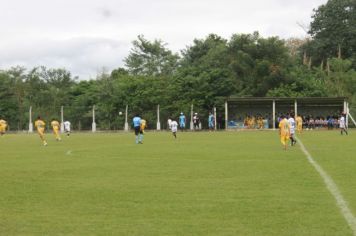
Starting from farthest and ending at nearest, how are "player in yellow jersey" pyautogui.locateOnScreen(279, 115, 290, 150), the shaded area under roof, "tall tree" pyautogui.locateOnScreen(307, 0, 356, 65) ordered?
A: "tall tree" pyautogui.locateOnScreen(307, 0, 356, 65), the shaded area under roof, "player in yellow jersey" pyautogui.locateOnScreen(279, 115, 290, 150)

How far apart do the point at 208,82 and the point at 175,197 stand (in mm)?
50197

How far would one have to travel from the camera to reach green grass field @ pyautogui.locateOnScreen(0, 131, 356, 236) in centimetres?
877

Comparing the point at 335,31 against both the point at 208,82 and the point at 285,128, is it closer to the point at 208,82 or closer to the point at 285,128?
the point at 208,82

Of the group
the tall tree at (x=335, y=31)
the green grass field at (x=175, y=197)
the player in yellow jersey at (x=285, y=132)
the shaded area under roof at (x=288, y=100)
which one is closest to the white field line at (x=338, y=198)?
the green grass field at (x=175, y=197)

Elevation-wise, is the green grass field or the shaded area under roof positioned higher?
the shaded area under roof

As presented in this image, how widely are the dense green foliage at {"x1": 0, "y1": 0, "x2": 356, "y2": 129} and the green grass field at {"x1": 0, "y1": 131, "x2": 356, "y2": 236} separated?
4156 cm

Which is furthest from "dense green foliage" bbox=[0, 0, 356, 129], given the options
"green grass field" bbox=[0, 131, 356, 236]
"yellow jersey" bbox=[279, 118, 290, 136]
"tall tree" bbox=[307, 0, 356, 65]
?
"green grass field" bbox=[0, 131, 356, 236]

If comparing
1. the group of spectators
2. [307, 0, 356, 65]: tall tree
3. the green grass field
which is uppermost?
[307, 0, 356, 65]: tall tree

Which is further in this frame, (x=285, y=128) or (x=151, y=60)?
(x=151, y=60)

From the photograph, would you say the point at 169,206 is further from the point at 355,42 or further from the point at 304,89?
the point at 355,42

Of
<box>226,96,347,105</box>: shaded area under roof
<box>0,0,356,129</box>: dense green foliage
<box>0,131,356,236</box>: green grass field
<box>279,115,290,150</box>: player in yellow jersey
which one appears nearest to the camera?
<box>0,131,356,236</box>: green grass field

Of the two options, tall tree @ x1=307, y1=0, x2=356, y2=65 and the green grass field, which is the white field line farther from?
tall tree @ x1=307, y1=0, x2=356, y2=65

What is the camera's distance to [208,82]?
6153 centimetres

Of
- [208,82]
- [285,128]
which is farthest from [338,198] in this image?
[208,82]
